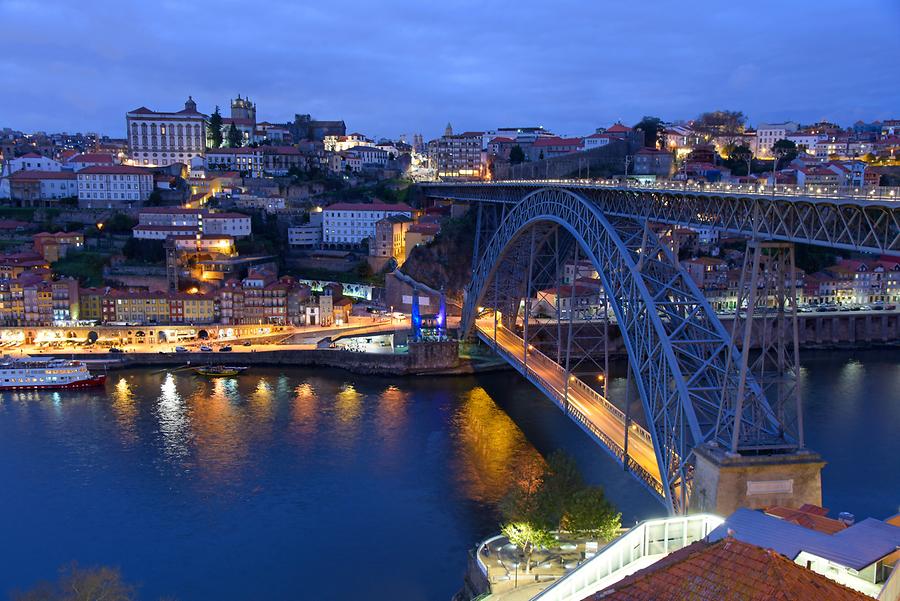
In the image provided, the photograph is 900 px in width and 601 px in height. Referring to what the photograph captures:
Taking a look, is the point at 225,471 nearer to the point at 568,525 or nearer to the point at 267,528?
A: the point at 267,528

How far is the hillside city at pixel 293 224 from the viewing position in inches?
1022

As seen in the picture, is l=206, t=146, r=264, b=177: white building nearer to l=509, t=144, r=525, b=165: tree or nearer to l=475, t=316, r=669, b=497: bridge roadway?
l=509, t=144, r=525, b=165: tree

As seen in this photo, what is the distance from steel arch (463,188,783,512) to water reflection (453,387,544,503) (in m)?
3.12

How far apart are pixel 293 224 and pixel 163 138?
12365 mm

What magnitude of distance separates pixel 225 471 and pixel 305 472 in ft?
4.44

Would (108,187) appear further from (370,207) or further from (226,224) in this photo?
(370,207)

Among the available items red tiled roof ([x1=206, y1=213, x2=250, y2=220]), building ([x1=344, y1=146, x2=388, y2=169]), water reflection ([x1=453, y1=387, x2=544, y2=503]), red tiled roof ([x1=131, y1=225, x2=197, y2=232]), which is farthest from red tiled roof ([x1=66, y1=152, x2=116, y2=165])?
water reflection ([x1=453, y1=387, x2=544, y2=503])

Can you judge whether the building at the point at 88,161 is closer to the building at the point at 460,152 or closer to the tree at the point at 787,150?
the building at the point at 460,152

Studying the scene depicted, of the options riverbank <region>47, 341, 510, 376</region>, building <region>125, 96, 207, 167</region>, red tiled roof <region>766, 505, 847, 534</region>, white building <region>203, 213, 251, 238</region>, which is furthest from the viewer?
building <region>125, 96, 207, 167</region>

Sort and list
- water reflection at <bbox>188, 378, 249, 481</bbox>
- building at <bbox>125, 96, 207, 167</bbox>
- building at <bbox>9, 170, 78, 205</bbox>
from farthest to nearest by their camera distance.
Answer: building at <bbox>125, 96, 207, 167</bbox> → building at <bbox>9, 170, 78, 205</bbox> → water reflection at <bbox>188, 378, 249, 481</bbox>

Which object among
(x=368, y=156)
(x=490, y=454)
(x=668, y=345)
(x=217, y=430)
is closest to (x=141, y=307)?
(x=217, y=430)

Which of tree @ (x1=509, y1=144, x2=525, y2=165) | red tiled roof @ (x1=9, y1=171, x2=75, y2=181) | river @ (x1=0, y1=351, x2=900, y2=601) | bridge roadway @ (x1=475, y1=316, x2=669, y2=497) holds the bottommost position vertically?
river @ (x1=0, y1=351, x2=900, y2=601)

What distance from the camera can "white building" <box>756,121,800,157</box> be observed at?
137 ft

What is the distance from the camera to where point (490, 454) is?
1465 centimetres
